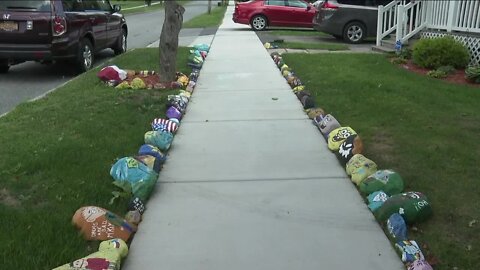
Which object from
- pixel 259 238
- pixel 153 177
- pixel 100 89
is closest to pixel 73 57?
pixel 100 89

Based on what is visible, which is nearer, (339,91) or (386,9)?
(339,91)

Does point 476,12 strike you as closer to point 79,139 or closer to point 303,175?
point 303,175

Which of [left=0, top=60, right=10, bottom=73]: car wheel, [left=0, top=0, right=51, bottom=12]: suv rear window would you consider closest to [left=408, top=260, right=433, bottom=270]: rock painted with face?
[left=0, top=0, right=51, bottom=12]: suv rear window

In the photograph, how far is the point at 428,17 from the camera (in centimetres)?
1300

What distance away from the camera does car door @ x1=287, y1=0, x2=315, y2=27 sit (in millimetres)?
20016

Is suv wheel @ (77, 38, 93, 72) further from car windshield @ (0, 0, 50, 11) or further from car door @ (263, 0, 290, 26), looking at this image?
car door @ (263, 0, 290, 26)

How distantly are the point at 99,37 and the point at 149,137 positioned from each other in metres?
6.84

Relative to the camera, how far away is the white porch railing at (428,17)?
441 inches

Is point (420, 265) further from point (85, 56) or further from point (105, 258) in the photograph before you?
point (85, 56)

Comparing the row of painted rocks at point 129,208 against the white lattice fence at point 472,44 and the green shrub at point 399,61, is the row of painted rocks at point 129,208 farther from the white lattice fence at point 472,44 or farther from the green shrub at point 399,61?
the white lattice fence at point 472,44

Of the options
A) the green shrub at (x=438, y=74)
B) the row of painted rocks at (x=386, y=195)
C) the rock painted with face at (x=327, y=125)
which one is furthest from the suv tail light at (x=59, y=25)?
the green shrub at (x=438, y=74)

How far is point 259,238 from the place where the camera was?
3562 mm

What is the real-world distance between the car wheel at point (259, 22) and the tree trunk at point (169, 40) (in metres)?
11.6

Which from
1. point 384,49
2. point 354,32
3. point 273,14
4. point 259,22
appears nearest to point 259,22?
point 259,22
